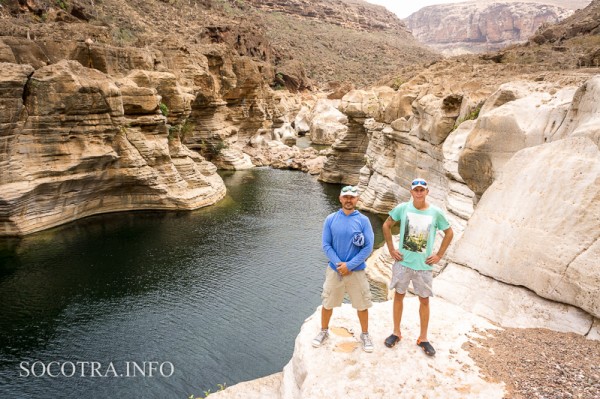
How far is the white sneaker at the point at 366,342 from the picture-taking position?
17.3 feet

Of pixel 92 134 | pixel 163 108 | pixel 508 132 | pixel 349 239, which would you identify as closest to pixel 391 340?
pixel 349 239

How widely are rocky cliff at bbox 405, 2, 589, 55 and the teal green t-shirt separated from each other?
146m

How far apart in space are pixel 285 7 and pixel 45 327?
348 ft

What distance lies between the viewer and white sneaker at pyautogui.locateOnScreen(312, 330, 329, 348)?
5.46 meters

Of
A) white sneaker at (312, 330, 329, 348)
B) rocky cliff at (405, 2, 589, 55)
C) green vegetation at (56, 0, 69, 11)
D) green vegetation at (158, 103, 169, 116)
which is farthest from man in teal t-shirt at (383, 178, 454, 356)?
rocky cliff at (405, 2, 589, 55)

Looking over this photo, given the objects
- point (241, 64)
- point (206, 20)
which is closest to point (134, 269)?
point (241, 64)

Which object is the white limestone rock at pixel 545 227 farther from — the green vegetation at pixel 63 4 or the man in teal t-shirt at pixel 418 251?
the green vegetation at pixel 63 4

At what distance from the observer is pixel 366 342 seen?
5344mm

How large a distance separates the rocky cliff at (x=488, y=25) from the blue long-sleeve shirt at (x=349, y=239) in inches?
5751

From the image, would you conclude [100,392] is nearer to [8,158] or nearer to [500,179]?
[500,179]

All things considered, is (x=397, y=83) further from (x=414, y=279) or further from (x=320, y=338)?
(x=320, y=338)

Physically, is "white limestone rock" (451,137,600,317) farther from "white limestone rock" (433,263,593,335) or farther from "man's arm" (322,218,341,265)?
"man's arm" (322,218,341,265)

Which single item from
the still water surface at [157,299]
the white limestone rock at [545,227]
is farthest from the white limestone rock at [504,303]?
the still water surface at [157,299]

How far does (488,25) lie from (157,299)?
178 meters
